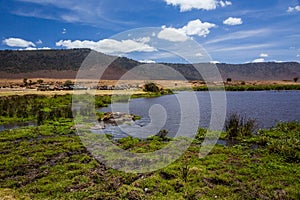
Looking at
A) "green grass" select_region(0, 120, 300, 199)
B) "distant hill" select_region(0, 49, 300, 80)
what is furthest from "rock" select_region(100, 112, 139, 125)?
"distant hill" select_region(0, 49, 300, 80)

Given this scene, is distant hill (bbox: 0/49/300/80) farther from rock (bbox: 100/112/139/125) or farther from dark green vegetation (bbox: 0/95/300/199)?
dark green vegetation (bbox: 0/95/300/199)

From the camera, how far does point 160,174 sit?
28.8 ft

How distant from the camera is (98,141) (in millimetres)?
13555

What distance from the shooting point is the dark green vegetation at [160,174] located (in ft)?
24.2

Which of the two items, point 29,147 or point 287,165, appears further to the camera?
point 29,147

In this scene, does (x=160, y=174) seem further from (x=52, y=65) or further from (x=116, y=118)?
(x=52, y=65)

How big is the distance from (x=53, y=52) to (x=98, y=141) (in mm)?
99508

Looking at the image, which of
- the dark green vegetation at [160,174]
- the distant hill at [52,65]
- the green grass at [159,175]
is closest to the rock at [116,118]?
the dark green vegetation at [160,174]

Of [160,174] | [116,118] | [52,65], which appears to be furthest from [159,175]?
[52,65]

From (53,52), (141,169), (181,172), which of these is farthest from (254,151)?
(53,52)

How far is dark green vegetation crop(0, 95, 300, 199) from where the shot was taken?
739 centimetres

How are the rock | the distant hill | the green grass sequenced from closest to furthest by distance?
the green grass
the rock
the distant hill

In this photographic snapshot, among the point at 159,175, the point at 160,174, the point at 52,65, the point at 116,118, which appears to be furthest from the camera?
the point at 52,65

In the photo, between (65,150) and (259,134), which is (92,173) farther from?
(259,134)
